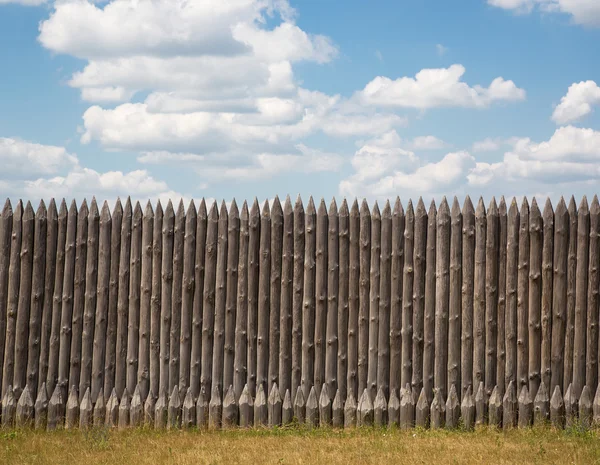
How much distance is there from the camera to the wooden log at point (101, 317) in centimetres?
1022

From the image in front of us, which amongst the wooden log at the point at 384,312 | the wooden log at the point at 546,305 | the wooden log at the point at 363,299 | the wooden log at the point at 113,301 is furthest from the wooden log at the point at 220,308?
the wooden log at the point at 546,305

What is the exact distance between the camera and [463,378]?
9.91m

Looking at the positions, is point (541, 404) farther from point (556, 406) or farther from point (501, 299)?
point (501, 299)

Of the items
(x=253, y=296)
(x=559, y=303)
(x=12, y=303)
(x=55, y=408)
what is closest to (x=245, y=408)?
(x=253, y=296)

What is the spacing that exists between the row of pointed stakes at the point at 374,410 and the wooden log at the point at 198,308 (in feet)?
0.71

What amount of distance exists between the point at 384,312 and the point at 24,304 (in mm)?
4793

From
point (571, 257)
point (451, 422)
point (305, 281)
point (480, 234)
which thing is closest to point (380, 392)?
point (451, 422)

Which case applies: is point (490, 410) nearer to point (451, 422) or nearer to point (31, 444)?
point (451, 422)

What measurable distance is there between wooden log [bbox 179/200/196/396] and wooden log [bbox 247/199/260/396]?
745 mm

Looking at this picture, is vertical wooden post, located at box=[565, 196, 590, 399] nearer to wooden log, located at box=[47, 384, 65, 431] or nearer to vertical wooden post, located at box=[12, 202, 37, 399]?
wooden log, located at box=[47, 384, 65, 431]

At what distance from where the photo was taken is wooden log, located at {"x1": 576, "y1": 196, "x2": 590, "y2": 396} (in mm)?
9953

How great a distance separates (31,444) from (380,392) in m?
4.34

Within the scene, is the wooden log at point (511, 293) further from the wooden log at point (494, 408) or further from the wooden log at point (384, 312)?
the wooden log at point (384, 312)

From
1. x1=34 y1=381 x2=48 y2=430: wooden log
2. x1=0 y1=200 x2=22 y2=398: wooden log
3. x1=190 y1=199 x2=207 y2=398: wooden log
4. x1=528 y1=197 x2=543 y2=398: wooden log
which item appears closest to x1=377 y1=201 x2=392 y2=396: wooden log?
x1=528 y1=197 x2=543 y2=398: wooden log
